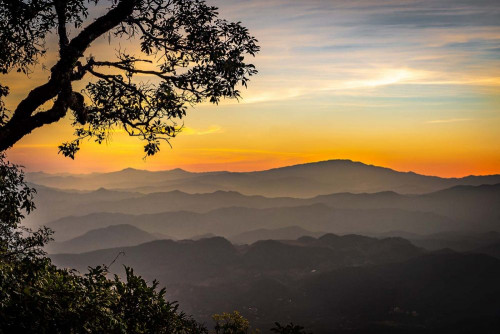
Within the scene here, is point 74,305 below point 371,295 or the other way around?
the other way around

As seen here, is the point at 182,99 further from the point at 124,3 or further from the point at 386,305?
the point at 386,305

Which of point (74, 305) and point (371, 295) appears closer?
point (74, 305)

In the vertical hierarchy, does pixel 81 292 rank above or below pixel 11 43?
below

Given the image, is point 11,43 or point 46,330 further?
point 11,43

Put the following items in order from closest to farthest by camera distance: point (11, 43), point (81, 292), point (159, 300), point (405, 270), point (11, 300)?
point (11, 300) → point (81, 292) → point (159, 300) → point (11, 43) → point (405, 270)

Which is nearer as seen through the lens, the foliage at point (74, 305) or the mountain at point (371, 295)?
the foliage at point (74, 305)

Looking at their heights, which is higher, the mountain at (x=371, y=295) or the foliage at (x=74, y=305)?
the foliage at (x=74, y=305)

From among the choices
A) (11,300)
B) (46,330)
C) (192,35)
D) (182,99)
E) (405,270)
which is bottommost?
(405,270)

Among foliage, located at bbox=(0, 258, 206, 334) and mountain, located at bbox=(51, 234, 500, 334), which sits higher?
foliage, located at bbox=(0, 258, 206, 334)

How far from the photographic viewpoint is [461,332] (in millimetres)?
119125

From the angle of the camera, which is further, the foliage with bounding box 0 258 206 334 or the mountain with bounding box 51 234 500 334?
the mountain with bounding box 51 234 500 334

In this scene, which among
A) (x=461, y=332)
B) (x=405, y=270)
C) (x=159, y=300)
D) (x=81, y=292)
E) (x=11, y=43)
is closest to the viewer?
(x=81, y=292)

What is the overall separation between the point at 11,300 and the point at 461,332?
129 m

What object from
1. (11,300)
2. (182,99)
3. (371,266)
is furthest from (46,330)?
(371,266)
